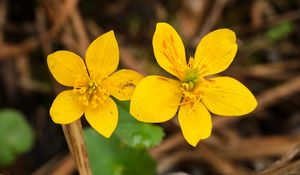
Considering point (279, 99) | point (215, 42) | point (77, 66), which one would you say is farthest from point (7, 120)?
point (279, 99)

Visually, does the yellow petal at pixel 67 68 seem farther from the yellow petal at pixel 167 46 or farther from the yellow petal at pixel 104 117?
the yellow petal at pixel 167 46

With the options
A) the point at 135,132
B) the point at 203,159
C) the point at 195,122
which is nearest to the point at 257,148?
the point at 203,159

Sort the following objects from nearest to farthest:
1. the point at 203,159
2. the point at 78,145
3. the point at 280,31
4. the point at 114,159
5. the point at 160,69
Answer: the point at 78,145, the point at 114,159, the point at 203,159, the point at 160,69, the point at 280,31

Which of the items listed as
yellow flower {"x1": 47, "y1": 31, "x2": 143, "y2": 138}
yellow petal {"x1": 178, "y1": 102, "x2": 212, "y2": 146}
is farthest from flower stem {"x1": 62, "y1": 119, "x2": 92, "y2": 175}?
yellow petal {"x1": 178, "y1": 102, "x2": 212, "y2": 146}

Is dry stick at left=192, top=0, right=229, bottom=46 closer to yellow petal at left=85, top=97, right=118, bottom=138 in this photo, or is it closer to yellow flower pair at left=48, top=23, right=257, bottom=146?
yellow flower pair at left=48, top=23, right=257, bottom=146

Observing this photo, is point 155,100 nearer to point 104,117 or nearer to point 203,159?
point 104,117

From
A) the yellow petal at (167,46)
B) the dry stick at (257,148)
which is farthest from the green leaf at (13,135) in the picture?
the yellow petal at (167,46)

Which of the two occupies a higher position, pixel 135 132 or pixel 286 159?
pixel 135 132
